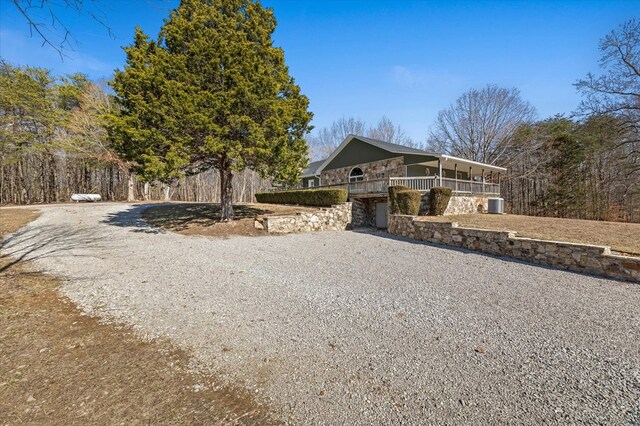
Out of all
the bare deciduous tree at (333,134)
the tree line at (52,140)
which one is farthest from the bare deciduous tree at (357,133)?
the tree line at (52,140)

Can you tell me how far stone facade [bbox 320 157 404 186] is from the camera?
16.7 m

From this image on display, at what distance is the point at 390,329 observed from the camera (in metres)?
3.19

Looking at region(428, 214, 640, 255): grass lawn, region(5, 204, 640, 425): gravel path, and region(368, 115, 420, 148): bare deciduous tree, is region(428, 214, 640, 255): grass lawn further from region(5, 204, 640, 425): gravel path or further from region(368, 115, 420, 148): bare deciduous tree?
region(368, 115, 420, 148): bare deciduous tree

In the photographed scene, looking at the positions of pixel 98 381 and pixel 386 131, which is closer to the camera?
pixel 98 381

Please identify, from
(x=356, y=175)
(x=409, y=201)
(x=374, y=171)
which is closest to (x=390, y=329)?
(x=409, y=201)

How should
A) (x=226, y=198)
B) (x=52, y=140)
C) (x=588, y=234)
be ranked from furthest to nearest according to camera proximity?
(x=52, y=140)
(x=226, y=198)
(x=588, y=234)

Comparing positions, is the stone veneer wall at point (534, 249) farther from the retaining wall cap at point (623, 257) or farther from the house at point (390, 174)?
the house at point (390, 174)

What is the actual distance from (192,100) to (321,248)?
6.92m

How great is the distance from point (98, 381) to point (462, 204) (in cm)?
1617

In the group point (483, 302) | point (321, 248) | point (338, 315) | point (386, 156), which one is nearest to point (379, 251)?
point (321, 248)

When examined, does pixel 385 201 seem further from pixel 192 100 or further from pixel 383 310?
pixel 383 310

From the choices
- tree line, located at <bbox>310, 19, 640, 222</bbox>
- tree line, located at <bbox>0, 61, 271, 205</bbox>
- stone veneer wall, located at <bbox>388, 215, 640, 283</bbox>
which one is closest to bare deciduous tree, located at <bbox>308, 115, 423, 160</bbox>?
tree line, located at <bbox>310, 19, 640, 222</bbox>

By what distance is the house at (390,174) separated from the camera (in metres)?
14.4

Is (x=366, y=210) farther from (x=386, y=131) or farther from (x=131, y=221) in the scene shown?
(x=386, y=131)
